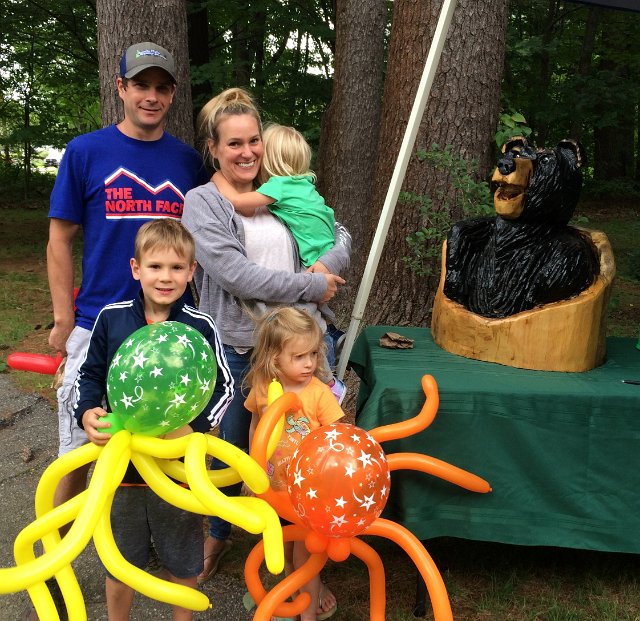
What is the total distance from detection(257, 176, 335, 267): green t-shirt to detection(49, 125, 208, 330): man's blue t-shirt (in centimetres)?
36

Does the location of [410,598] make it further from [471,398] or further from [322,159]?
[322,159]

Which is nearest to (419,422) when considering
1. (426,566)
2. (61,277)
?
(426,566)

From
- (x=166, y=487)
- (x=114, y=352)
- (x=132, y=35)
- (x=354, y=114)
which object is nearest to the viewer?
(x=166, y=487)

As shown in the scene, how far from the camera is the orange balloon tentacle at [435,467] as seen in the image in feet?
6.20

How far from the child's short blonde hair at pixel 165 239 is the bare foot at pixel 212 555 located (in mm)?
1314

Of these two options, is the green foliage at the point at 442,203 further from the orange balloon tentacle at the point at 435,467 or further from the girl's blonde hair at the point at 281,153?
the orange balloon tentacle at the point at 435,467

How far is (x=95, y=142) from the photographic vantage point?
2.13m

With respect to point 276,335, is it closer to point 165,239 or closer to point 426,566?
point 165,239

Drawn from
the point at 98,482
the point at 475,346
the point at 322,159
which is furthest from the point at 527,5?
the point at 98,482

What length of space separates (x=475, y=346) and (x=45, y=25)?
793cm

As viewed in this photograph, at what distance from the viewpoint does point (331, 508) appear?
5.03 feet

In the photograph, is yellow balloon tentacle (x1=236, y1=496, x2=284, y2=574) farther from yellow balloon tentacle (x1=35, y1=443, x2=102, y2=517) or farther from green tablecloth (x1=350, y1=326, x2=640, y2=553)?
green tablecloth (x1=350, y1=326, x2=640, y2=553)

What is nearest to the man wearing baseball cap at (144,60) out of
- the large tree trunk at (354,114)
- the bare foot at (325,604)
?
the bare foot at (325,604)

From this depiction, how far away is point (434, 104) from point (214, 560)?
2349 millimetres
